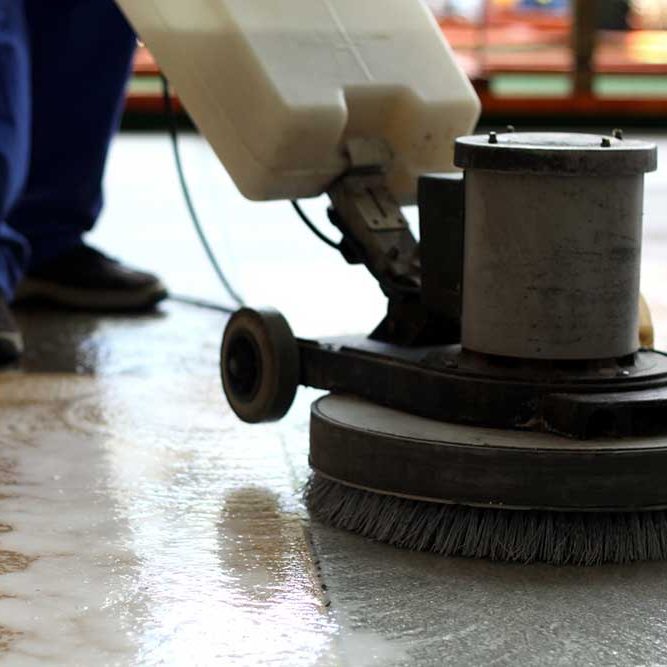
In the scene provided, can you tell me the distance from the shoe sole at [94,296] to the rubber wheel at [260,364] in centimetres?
99

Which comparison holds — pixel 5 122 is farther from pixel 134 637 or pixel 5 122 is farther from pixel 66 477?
pixel 134 637

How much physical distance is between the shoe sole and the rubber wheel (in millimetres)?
990

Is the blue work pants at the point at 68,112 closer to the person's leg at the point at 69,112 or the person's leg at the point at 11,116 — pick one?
the person's leg at the point at 69,112

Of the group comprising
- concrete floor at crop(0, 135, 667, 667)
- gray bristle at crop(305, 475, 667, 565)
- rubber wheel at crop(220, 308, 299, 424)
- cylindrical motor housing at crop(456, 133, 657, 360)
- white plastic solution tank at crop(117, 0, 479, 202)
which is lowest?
concrete floor at crop(0, 135, 667, 667)

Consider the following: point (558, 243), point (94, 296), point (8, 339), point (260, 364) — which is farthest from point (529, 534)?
point (94, 296)

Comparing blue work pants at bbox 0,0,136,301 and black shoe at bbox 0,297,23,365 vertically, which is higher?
blue work pants at bbox 0,0,136,301

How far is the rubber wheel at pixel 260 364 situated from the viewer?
1531 mm

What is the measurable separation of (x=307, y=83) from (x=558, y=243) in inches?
14.8

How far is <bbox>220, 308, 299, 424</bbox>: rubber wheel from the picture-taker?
1531 mm

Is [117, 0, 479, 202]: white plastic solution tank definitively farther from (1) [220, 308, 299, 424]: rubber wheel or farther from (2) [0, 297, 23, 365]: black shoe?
(2) [0, 297, 23, 365]: black shoe

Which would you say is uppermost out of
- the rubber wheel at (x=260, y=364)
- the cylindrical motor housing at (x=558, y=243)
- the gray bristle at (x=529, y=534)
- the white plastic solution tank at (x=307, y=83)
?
the white plastic solution tank at (x=307, y=83)

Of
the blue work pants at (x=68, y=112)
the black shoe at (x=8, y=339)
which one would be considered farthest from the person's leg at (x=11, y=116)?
the blue work pants at (x=68, y=112)

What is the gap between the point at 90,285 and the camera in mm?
2588

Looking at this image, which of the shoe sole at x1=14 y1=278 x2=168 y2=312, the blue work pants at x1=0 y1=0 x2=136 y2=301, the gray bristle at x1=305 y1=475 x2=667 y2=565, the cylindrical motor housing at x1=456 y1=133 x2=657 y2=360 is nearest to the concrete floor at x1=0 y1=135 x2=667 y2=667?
the gray bristle at x1=305 y1=475 x2=667 y2=565
